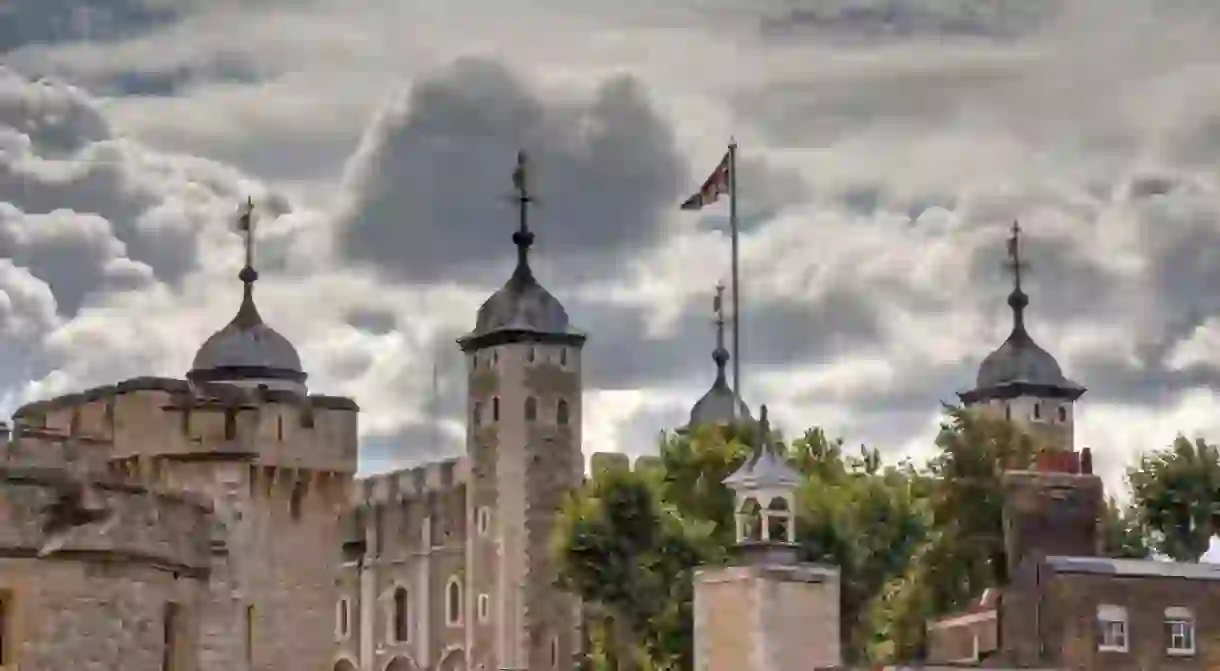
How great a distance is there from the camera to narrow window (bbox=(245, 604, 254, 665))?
57562 mm

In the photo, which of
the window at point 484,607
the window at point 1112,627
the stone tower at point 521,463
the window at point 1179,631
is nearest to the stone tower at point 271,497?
the window at point 1112,627

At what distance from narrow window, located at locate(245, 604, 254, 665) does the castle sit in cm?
9

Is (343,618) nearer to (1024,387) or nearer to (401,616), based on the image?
(401,616)

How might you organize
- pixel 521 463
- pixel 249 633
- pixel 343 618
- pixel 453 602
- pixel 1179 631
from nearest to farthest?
pixel 249 633 < pixel 1179 631 < pixel 521 463 < pixel 453 602 < pixel 343 618

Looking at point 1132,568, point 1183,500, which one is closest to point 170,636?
point 1132,568

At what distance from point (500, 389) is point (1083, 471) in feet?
152

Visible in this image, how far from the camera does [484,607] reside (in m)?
106

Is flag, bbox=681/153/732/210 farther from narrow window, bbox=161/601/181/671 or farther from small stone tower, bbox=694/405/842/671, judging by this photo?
narrow window, bbox=161/601/181/671

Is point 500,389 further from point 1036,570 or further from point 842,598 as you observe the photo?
point 1036,570

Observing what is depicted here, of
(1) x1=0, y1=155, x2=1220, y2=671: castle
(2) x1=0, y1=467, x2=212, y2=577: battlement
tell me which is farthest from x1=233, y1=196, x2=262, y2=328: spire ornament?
(2) x1=0, y1=467, x2=212, y2=577: battlement

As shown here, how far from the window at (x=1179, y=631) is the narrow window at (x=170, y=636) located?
1060 inches

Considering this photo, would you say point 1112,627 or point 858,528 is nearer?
point 1112,627

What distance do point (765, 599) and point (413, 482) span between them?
54.2 metres

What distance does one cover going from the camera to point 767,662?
5812 centimetres
